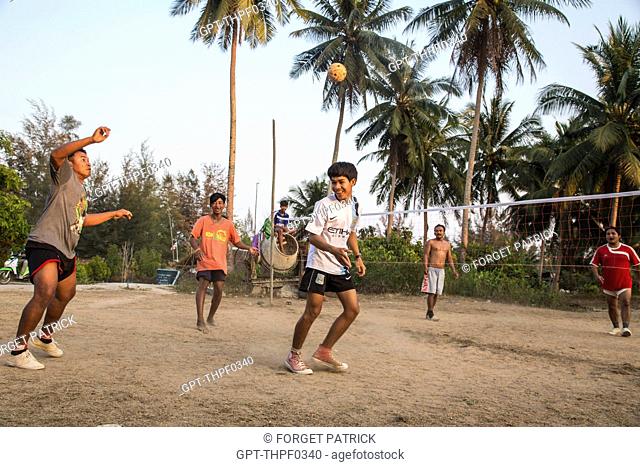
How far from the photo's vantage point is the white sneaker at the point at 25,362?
4.07 meters

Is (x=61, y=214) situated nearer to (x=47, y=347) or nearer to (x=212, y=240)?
(x=47, y=347)

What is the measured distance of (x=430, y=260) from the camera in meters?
9.62

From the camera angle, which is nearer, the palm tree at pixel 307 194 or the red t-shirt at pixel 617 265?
the red t-shirt at pixel 617 265

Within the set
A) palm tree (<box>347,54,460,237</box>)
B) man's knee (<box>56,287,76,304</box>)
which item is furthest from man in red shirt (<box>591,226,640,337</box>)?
palm tree (<box>347,54,460,237</box>)

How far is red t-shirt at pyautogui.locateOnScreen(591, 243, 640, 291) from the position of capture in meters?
7.89

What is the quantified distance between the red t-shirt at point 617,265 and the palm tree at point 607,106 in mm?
15342

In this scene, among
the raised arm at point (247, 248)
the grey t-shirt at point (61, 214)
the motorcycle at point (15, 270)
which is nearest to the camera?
the grey t-shirt at point (61, 214)

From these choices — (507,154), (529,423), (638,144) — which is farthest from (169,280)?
(507,154)

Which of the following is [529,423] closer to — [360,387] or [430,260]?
[360,387]

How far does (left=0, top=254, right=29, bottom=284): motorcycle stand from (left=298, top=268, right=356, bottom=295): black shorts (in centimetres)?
1558

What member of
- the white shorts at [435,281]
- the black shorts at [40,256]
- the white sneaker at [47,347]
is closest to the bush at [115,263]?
the white shorts at [435,281]

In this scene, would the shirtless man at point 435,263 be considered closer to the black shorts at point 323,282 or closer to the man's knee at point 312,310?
the black shorts at point 323,282

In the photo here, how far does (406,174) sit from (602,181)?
12225 mm

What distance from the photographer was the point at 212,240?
22.8 ft
